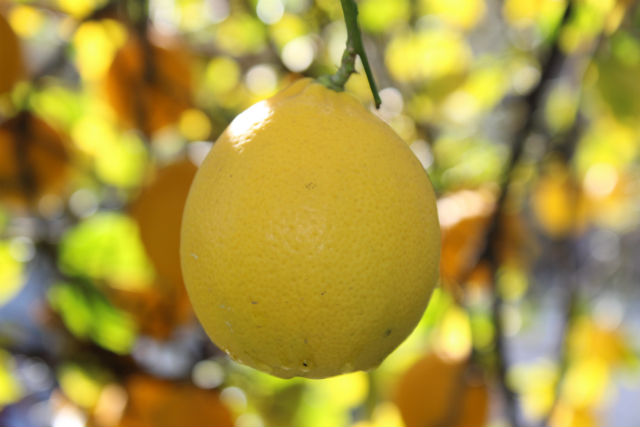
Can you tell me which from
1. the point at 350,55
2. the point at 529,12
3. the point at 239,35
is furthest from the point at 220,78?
the point at 350,55

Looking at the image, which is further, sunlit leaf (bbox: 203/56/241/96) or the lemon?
sunlit leaf (bbox: 203/56/241/96)

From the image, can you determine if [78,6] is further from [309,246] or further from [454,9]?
[309,246]

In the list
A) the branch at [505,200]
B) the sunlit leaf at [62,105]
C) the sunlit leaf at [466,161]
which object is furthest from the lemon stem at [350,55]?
the sunlit leaf at [62,105]

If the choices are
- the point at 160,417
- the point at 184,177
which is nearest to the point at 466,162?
the point at 184,177

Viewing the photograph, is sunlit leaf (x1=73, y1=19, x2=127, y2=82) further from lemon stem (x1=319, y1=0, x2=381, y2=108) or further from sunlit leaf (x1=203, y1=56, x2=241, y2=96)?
lemon stem (x1=319, y1=0, x2=381, y2=108)

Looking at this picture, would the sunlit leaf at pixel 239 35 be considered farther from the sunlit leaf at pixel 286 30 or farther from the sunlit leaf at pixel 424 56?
the sunlit leaf at pixel 424 56

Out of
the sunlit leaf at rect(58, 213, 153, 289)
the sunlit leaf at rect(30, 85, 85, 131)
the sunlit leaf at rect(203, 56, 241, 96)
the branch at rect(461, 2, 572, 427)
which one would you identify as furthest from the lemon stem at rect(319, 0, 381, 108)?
the sunlit leaf at rect(30, 85, 85, 131)
